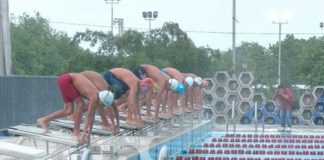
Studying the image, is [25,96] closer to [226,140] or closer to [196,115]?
[196,115]

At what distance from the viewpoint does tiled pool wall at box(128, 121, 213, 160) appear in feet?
33.5

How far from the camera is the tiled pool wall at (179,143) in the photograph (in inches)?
402

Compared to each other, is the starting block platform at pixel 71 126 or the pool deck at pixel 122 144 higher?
the starting block platform at pixel 71 126

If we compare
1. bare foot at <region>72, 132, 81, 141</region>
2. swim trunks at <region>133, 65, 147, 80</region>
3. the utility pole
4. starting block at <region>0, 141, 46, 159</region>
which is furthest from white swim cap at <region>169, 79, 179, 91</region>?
starting block at <region>0, 141, 46, 159</region>

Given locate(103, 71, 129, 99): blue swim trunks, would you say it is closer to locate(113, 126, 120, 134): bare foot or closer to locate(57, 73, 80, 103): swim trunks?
locate(113, 126, 120, 134): bare foot

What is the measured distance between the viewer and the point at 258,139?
1819 centimetres

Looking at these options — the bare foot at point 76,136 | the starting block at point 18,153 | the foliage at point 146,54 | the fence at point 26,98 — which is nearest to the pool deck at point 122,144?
the bare foot at point 76,136

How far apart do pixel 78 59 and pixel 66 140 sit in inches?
875

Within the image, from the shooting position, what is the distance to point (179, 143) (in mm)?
14109

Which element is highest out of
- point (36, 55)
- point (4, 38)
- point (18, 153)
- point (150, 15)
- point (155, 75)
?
point (150, 15)

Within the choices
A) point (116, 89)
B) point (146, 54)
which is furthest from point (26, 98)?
point (146, 54)

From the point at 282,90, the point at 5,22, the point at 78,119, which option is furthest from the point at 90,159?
the point at 282,90

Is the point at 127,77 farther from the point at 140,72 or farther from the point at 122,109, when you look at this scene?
the point at 140,72

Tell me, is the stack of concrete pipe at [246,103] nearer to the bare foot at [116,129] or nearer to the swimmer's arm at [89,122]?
the bare foot at [116,129]
